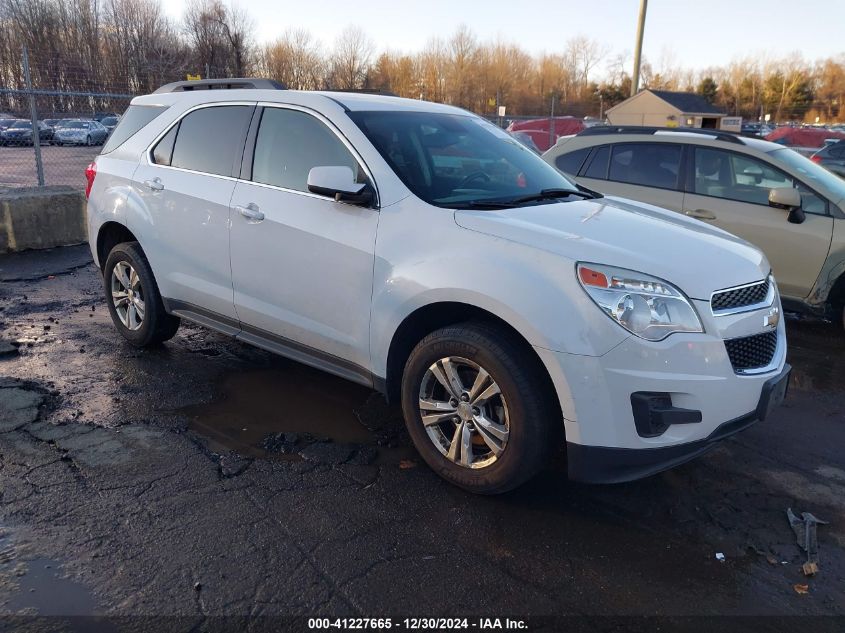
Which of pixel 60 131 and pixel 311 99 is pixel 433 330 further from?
pixel 60 131

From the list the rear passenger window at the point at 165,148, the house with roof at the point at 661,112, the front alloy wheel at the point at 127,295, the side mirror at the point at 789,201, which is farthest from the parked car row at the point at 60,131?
the house with roof at the point at 661,112

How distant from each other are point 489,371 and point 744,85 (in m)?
93.1

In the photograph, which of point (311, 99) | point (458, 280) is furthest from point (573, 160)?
point (458, 280)

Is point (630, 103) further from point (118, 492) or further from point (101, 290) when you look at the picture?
point (118, 492)

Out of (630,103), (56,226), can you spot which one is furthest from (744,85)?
(56,226)

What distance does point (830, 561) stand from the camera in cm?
295

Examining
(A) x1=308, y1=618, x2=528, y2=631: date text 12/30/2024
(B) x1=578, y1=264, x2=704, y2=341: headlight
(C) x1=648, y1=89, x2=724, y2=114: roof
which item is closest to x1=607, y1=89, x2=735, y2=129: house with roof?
(C) x1=648, y1=89, x2=724, y2=114: roof

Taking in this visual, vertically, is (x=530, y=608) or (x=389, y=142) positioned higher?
(x=389, y=142)

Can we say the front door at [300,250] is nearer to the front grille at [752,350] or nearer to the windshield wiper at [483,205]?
the windshield wiper at [483,205]

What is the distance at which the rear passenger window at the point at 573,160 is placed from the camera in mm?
7398

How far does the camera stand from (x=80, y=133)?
64.8 ft

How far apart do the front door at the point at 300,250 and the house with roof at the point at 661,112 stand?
20.1 m

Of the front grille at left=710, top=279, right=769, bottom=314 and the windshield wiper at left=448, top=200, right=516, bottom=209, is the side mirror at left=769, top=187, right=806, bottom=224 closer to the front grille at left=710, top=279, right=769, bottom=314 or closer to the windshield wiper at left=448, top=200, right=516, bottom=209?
the front grille at left=710, top=279, right=769, bottom=314

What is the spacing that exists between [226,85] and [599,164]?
153 inches
